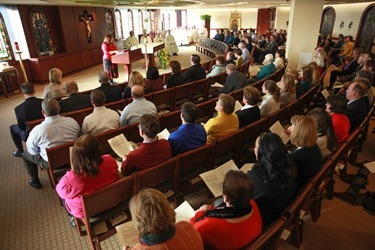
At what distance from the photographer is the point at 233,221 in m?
1.35

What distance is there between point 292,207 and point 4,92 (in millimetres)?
7931

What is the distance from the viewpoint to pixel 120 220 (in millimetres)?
2053

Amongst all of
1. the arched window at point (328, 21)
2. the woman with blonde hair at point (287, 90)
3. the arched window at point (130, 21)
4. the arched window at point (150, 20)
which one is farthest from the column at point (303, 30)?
the arched window at point (150, 20)

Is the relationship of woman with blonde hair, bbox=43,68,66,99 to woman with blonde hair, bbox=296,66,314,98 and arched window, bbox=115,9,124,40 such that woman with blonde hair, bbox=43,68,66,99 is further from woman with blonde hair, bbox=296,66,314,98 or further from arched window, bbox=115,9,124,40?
arched window, bbox=115,9,124,40

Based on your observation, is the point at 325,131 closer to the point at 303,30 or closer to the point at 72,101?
the point at 72,101

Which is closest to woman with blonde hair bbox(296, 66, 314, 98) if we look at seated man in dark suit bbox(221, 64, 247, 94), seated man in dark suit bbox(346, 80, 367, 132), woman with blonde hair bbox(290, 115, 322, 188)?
seated man in dark suit bbox(221, 64, 247, 94)

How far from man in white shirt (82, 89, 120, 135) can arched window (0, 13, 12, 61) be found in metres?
6.44

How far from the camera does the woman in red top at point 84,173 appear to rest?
1.80 m

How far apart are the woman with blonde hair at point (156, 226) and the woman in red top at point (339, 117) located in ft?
7.20

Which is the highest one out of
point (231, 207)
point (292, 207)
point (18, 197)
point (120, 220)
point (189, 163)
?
point (231, 207)

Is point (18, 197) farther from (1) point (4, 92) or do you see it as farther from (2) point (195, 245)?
(1) point (4, 92)

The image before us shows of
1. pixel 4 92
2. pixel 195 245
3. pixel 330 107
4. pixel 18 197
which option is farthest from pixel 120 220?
pixel 4 92

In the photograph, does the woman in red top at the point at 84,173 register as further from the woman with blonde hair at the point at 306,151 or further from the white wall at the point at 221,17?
the white wall at the point at 221,17

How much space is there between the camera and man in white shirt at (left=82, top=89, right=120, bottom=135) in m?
2.85
